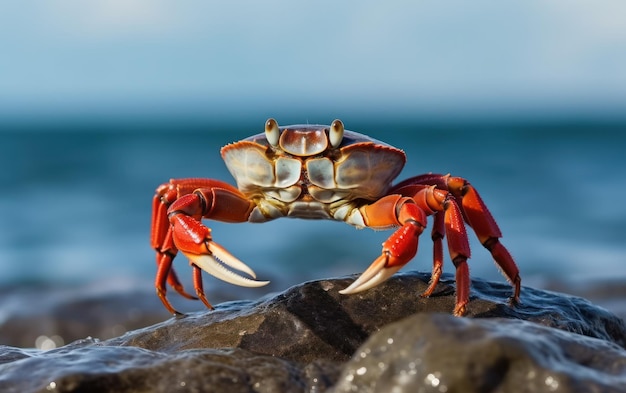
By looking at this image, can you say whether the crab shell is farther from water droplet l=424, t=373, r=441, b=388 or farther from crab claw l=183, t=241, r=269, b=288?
water droplet l=424, t=373, r=441, b=388

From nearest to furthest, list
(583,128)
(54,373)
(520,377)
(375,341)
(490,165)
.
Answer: (520,377)
(375,341)
(54,373)
(490,165)
(583,128)

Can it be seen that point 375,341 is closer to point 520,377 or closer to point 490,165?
point 520,377

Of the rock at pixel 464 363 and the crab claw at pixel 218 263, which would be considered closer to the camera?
the rock at pixel 464 363

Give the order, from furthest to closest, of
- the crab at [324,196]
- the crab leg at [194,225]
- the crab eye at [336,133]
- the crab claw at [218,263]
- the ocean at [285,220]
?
the ocean at [285,220] → the crab eye at [336,133] → the crab at [324,196] → the crab leg at [194,225] → the crab claw at [218,263]

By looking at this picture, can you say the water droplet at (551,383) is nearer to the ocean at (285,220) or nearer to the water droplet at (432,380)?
the water droplet at (432,380)

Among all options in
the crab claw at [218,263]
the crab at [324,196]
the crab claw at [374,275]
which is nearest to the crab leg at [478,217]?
the crab at [324,196]

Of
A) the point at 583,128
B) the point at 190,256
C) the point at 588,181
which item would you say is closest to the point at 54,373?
the point at 190,256

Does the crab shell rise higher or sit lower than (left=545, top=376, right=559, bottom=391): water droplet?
higher

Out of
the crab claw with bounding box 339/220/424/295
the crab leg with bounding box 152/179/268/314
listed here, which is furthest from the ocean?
the crab claw with bounding box 339/220/424/295
